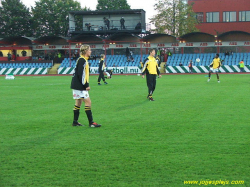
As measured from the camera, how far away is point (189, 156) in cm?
609

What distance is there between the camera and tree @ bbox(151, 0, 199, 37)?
187 feet

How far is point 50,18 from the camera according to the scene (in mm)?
72375

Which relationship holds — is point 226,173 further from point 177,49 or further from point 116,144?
point 177,49

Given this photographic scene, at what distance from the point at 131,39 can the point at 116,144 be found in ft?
150

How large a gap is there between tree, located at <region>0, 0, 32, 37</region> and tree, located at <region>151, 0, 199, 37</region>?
2811 centimetres

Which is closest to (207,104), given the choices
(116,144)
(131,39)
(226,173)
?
(116,144)

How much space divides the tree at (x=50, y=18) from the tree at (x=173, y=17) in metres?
22.1

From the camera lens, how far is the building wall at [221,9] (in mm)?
62625

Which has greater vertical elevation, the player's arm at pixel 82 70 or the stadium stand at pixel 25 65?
the player's arm at pixel 82 70

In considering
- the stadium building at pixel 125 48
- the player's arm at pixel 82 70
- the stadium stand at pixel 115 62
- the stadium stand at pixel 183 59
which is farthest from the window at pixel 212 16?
the player's arm at pixel 82 70

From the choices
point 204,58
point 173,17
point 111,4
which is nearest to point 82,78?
point 204,58

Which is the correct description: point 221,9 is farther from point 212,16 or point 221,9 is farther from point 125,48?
point 125,48

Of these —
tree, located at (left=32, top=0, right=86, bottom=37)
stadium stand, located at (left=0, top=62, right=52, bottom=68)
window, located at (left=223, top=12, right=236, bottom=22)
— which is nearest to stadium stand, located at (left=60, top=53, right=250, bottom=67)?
stadium stand, located at (left=0, top=62, right=52, bottom=68)

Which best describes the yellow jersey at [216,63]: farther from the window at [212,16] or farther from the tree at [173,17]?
the window at [212,16]
